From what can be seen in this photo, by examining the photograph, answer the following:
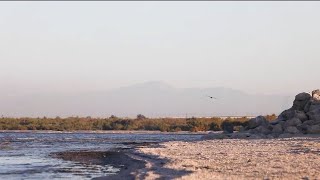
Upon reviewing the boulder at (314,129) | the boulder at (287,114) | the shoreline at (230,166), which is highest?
the boulder at (287,114)

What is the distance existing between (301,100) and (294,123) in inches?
249

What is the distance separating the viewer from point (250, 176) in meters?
21.6

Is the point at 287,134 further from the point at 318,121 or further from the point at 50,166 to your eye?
the point at 50,166

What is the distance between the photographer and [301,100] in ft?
195

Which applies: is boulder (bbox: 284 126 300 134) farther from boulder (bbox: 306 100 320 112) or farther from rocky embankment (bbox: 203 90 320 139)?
boulder (bbox: 306 100 320 112)

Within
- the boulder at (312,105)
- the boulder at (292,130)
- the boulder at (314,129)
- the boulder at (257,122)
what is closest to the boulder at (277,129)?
the boulder at (292,130)

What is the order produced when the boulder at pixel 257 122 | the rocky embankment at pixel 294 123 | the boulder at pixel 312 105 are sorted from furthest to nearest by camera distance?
1. the boulder at pixel 257 122
2. the boulder at pixel 312 105
3. the rocky embankment at pixel 294 123

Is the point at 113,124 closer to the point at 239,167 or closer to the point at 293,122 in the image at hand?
the point at 293,122

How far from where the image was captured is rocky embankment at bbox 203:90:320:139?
169ft

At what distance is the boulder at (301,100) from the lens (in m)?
59.0

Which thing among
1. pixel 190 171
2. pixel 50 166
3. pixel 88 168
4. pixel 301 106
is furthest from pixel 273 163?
pixel 301 106

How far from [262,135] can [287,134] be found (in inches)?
106

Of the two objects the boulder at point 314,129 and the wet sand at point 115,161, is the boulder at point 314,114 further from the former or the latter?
the wet sand at point 115,161

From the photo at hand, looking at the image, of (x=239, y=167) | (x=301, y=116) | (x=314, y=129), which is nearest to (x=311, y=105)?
(x=301, y=116)
